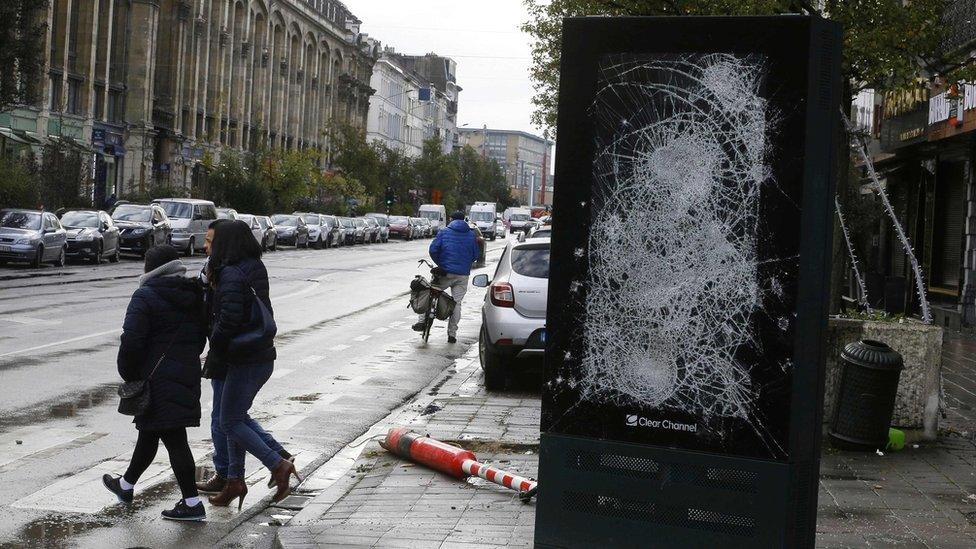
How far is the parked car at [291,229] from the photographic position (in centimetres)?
6072

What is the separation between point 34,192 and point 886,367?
35768 mm

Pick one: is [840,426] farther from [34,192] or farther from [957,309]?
[34,192]

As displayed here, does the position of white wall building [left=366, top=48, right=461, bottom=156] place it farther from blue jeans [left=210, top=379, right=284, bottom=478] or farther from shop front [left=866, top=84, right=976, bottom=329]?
blue jeans [left=210, top=379, right=284, bottom=478]

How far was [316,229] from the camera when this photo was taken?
211 ft

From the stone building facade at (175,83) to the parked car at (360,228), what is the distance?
6.50m

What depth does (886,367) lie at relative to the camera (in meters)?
10.1

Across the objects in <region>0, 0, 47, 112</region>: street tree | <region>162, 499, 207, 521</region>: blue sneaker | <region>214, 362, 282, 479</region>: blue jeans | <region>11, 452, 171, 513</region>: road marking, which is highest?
<region>0, 0, 47, 112</region>: street tree

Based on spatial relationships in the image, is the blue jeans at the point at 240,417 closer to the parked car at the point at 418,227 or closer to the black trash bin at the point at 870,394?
the black trash bin at the point at 870,394

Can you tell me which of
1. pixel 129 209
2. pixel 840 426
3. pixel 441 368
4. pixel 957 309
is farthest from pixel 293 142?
pixel 840 426

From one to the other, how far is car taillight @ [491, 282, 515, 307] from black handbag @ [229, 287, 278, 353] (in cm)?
681

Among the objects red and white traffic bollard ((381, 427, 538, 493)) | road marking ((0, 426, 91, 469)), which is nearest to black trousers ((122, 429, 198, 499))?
road marking ((0, 426, 91, 469))

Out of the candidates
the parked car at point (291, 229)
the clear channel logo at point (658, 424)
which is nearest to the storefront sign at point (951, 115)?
the clear channel logo at point (658, 424)

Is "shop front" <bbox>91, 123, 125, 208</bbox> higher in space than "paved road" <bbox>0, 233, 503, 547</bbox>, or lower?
higher

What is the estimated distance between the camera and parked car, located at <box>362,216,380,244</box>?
3043 inches
